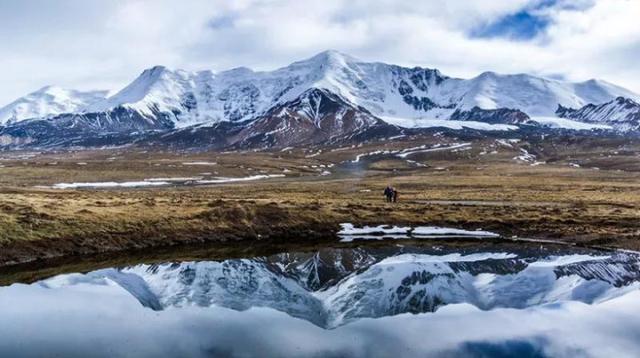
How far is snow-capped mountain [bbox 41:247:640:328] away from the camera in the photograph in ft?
106

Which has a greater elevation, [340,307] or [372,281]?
[340,307]

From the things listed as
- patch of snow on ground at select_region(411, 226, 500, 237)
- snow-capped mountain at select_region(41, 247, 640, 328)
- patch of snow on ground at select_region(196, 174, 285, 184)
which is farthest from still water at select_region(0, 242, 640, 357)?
patch of snow on ground at select_region(196, 174, 285, 184)

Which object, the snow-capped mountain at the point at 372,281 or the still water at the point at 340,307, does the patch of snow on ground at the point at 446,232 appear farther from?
the still water at the point at 340,307

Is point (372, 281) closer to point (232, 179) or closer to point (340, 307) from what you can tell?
point (340, 307)

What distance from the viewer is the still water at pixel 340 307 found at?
963 inches

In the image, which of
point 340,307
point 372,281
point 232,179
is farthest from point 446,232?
point 232,179

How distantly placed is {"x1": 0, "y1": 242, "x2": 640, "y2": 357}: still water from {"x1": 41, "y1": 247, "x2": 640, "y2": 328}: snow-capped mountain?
11 cm

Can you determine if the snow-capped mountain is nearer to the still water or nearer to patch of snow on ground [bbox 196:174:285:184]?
the still water

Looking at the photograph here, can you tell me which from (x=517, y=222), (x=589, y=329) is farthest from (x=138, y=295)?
(x=517, y=222)

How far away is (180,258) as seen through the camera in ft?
145

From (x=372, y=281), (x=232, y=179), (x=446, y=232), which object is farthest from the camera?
(x=232, y=179)

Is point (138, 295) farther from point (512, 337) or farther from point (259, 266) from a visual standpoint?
point (512, 337)

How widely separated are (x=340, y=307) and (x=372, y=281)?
6703 millimetres

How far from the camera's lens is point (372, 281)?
37656mm
